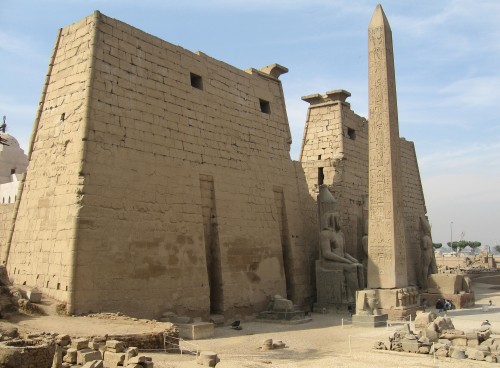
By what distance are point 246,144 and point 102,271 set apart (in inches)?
208

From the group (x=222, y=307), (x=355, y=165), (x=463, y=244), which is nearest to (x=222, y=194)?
(x=222, y=307)

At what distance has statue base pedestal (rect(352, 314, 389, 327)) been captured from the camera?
1072 cm

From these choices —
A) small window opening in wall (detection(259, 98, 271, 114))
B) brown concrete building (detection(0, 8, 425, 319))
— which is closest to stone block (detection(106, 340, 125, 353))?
brown concrete building (detection(0, 8, 425, 319))

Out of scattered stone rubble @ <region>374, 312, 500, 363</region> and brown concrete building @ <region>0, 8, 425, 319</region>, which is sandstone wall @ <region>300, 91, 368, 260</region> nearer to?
brown concrete building @ <region>0, 8, 425, 319</region>

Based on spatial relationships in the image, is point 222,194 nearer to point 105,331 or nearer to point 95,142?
point 95,142

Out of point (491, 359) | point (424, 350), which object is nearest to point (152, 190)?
point (424, 350)

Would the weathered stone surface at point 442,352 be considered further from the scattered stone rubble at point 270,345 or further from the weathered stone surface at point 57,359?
the weathered stone surface at point 57,359

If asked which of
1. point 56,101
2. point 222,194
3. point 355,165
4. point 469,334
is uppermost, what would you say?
point 355,165

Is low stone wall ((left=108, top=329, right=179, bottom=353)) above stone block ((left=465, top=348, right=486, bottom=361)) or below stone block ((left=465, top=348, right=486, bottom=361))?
above

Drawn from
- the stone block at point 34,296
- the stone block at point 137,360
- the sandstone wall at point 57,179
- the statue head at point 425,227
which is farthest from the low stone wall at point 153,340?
the statue head at point 425,227

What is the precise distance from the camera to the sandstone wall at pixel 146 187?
8953mm

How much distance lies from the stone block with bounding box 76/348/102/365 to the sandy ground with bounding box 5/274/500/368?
2.32ft

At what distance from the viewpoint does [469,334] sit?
26.6 ft

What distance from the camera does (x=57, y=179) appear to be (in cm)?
936
